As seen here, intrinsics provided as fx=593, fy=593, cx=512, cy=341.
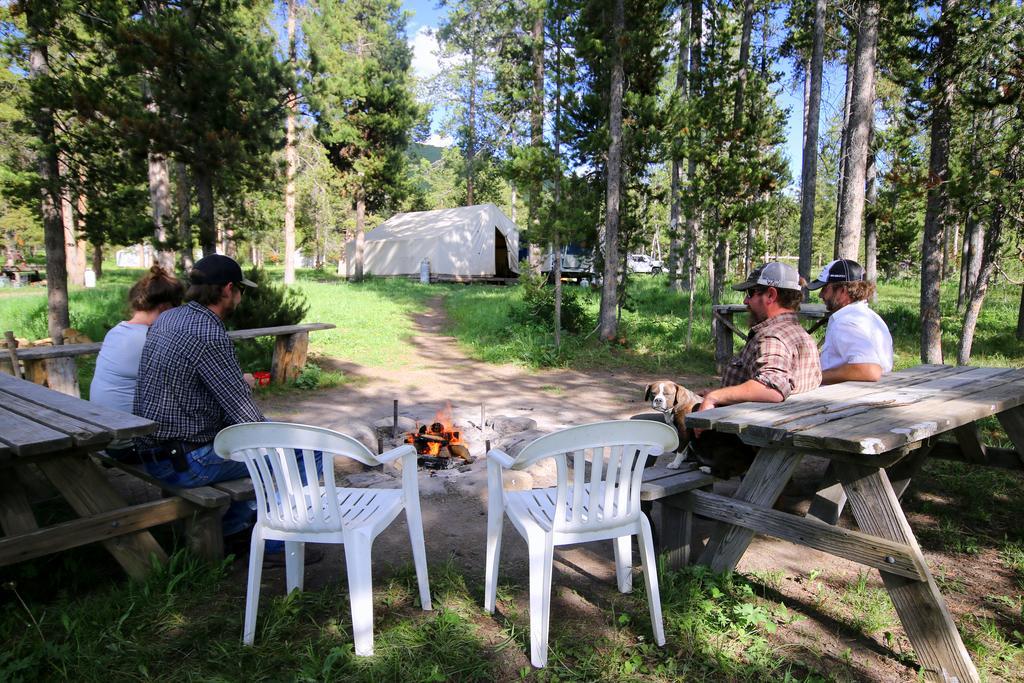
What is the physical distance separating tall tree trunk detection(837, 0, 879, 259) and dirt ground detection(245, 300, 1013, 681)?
309cm

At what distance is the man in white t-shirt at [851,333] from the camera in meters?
3.62

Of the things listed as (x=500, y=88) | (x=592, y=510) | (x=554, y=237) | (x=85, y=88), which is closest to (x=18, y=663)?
(x=592, y=510)

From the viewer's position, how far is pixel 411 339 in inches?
441

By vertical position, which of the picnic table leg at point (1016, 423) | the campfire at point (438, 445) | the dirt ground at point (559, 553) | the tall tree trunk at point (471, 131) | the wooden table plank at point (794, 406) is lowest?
the dirt ground at point (559, 553)

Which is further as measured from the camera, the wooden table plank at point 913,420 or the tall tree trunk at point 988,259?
the tall tree trunk at point 988,259

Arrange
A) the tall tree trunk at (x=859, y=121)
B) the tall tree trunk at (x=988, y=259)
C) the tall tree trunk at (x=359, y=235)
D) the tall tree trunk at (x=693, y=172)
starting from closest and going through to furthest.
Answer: the tall tree trunk at (x=988, y=259) < the tall tree trunk at (x=859, y=121) < the tall tree trunk at (x=693, y=172) < the tall tree trunk at (x=359, y=235)

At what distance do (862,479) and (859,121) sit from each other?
7.57m

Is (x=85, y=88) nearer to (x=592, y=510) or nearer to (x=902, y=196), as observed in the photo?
(x=592, y=510)

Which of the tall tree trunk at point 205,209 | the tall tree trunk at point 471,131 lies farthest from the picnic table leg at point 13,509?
the tall tree trunk at point 471,131

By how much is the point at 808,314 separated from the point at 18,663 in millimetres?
7032

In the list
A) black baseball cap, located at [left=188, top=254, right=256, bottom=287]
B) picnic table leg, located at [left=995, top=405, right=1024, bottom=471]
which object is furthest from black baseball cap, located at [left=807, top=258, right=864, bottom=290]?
black baseball cap, located at [left=188, top=254, right=256, bottom=287]

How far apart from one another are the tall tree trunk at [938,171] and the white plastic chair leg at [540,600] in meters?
6.27

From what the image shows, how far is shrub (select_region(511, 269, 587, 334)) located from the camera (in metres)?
10.5

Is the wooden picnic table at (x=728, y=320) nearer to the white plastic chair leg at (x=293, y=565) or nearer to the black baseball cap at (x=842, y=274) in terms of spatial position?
the black baseball cap at (x=842, y=274)
